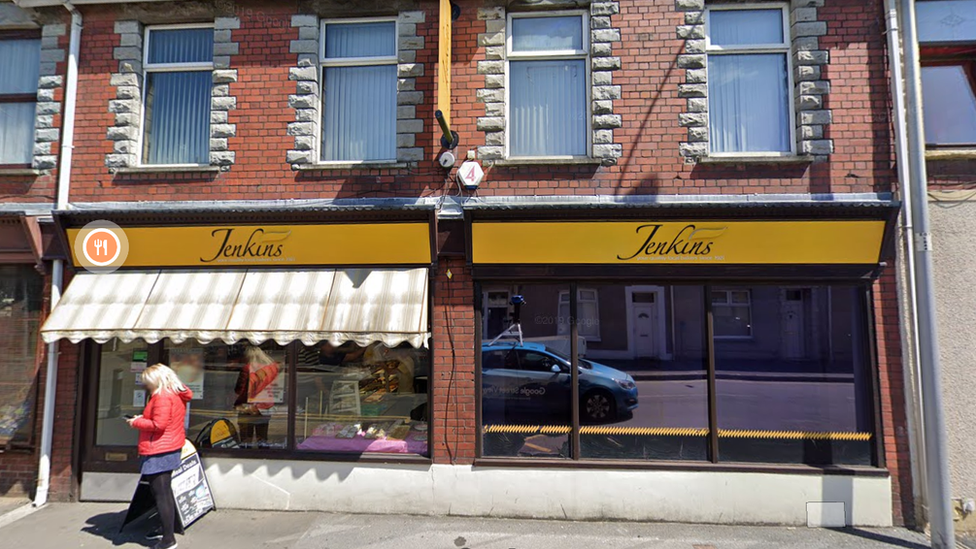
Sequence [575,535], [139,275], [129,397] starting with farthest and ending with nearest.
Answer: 1. [129,397]
2. [139,275]
3. [575,535]

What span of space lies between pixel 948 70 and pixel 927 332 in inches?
131

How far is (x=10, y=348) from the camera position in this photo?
6020mm

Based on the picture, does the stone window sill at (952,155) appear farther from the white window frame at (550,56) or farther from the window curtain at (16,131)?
the window curtain at (16,131)

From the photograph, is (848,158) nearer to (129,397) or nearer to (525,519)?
(525,519)

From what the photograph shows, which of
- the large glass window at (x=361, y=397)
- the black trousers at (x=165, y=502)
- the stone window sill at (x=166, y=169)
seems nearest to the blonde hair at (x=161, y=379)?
the black trousers at (x=165, y=502)

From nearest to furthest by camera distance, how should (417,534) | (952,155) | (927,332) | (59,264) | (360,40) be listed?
(927,332), (417,534), (952,155), (59,264), (360,40)

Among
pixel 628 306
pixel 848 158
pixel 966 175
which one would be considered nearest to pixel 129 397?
pixel 628 306

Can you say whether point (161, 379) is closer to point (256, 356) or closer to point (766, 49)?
point (256, 356)

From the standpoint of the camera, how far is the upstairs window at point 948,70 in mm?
5566

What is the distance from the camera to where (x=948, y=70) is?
5.64 m

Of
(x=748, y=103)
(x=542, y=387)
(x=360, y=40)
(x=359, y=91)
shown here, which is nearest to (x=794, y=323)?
(x=748, y=103)

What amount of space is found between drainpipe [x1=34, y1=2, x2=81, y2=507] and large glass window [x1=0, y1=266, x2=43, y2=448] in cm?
34

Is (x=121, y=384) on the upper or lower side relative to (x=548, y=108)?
lower

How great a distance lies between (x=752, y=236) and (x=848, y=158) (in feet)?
5.13
